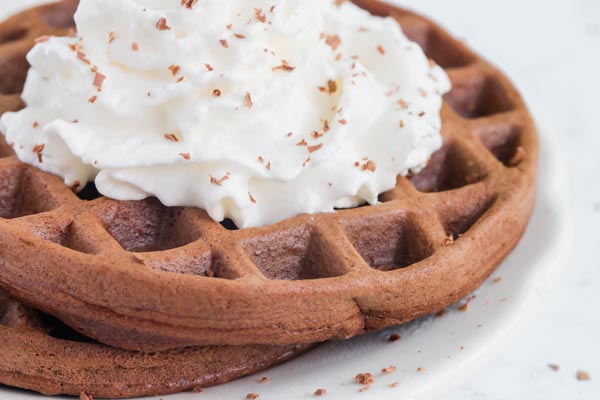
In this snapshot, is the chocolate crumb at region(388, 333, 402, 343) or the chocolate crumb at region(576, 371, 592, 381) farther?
the chocolate crumb at region(576, 371, 592, 381)

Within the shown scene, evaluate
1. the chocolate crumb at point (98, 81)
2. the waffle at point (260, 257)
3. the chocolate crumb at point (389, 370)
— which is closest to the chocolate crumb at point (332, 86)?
the waffle at point (260, 257)

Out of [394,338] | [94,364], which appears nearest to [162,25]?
[94,364]

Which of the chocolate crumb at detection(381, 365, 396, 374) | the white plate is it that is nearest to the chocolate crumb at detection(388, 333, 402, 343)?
the white plate

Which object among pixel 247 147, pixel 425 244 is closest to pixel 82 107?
pixel 247 147

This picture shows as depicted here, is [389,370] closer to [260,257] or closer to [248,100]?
[260,257]

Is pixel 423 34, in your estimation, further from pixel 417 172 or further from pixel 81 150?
pixel 81 150

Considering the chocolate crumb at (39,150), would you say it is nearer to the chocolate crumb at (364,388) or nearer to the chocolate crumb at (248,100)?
the chocolate crumb at (248,100)

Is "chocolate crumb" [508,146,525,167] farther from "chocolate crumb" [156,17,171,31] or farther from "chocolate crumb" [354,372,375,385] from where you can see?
"chocolate crumb" [156,17,171,31]
